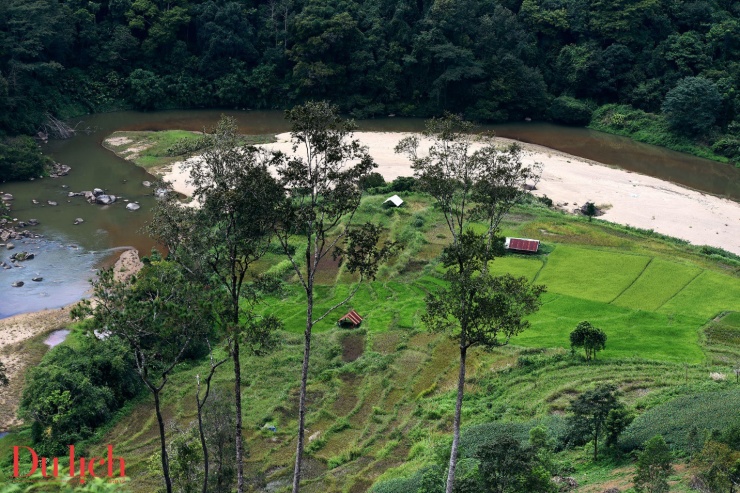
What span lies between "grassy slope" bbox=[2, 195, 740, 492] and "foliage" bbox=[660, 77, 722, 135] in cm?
2822

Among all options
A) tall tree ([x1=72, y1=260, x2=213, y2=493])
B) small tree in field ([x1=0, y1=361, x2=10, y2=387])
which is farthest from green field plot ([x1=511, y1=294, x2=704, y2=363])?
small tree in field ([x1=0, y1=361, x2=10, y2=387])

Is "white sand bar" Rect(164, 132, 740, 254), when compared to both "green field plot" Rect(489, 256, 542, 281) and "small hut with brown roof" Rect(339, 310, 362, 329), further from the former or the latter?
"small hut with brown roof" Rect(339, 310, 362, 329)

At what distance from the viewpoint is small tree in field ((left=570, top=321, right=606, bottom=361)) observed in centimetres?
3481

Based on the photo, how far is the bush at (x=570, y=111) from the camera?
80.6 metres

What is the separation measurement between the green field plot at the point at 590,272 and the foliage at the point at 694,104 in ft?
104

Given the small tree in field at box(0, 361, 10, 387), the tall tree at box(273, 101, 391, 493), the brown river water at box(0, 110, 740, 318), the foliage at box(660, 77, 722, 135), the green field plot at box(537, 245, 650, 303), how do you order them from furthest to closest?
the foliage at box(660, 77, 722, 135) → the brown river water at box(0, 110, 740, 318) → the green field plot at box(537, 245, 650, 303) → the small tree in field at box(0, 361, 10, 387) → the tall tree at box(273, 101, 391, 493)

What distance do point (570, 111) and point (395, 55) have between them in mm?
19409

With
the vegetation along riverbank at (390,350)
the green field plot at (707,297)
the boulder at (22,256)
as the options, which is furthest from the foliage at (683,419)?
the boulder at (22,256)

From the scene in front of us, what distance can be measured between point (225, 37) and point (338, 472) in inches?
2422

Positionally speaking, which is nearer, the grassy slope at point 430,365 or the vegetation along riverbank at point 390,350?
the vegetation along riverbank at point 390,350

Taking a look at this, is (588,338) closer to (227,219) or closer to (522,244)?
(522,244)

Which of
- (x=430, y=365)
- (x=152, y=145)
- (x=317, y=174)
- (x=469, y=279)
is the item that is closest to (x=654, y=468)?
(x=469, y=279)

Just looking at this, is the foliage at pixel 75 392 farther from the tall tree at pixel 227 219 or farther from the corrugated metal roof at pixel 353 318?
the corrugated metal roof at pixel 353 318

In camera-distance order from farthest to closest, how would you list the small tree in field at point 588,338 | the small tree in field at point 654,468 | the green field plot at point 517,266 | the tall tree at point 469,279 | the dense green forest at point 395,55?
the dense green forest at point 395,55 → the green field plot at point 517,266 → the small tree in field at point 588,338 → the tall tree at point 469,279 → the small tree in field at point 654,468
